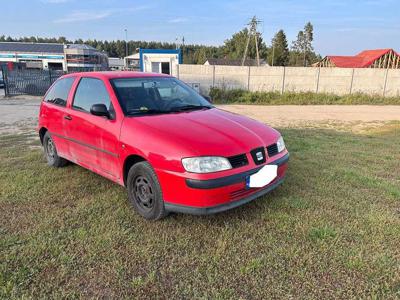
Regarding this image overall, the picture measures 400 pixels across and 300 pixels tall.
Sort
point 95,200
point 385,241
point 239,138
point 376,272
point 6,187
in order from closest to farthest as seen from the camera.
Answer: point 376,272 → point 385,241 → point 239,138 → point 95,200 → point 6,187

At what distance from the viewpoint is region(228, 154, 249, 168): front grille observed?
3.00 m

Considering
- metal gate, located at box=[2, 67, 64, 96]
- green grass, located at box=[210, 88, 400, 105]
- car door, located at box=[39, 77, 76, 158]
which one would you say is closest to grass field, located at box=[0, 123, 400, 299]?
car door, located at box=[39, 77, 76, 158]

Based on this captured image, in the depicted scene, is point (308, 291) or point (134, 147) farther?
point (134, 147)

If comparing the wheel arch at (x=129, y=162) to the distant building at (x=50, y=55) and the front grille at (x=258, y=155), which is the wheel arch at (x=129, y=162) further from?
the distant building at (x=50, y=55)

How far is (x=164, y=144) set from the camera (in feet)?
9.85

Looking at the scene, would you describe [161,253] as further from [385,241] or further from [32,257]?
[385,241]

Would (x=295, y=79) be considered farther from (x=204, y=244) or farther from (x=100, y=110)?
(x=204, y=244)

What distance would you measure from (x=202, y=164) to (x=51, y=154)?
A: 335 cm

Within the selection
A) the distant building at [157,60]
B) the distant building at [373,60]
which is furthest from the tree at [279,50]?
the distant building at [157,60]

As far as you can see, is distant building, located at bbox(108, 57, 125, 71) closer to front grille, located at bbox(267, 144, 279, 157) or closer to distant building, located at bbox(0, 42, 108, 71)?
distant building, located at bbox(0, 42, 108, 71)

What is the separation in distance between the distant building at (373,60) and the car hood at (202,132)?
42.0 meters

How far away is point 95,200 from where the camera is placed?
3.84 m

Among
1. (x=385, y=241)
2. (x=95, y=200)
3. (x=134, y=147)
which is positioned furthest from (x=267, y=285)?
(x=95, y=200)

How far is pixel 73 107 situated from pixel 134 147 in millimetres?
1611
